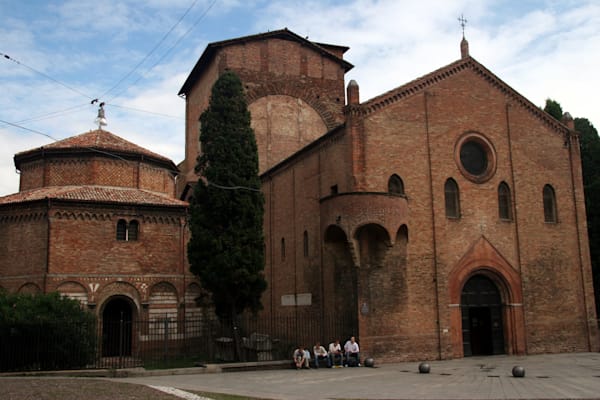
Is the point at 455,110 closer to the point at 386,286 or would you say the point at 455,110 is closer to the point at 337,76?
the point at 386,286

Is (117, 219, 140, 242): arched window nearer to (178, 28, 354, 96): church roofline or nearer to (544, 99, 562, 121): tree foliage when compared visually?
(178, 28, 354, 96): church roofline

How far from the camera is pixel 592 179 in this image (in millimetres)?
34844

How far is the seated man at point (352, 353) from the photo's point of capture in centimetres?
1942

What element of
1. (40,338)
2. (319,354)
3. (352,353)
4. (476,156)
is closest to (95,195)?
(40,338)

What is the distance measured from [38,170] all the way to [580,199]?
2569 cm

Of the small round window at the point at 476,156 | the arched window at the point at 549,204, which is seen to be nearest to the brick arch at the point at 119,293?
the small round window at the point at 476,156

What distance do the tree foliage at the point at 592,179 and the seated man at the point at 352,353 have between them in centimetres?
1948

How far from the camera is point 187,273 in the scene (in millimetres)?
28578

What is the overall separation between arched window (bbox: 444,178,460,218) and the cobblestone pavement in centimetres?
561

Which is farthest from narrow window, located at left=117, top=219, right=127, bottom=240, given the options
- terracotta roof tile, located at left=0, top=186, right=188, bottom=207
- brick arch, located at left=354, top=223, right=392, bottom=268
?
brick arch, located at left=354, top=223, right=392, bottom=268

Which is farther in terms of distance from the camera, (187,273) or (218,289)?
(187,273)

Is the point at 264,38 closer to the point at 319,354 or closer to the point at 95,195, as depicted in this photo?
the point at 95,195

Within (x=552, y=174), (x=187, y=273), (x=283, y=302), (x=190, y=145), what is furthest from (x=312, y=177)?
(x=190, y=145)

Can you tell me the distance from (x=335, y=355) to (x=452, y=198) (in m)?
7.76
